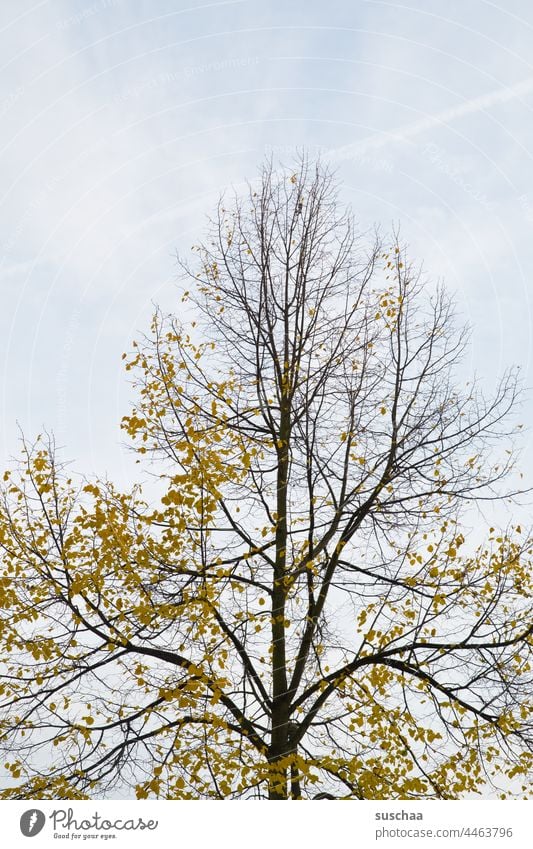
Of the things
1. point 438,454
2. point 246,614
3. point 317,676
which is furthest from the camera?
point 438,454

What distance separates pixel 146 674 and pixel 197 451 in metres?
2.47

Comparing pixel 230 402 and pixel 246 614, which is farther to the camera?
pixel 230 402

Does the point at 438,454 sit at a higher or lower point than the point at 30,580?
higher

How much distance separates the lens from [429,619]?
7.21 meters

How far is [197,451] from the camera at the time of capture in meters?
7.36

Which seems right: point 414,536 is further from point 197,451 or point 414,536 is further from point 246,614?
point 197,451

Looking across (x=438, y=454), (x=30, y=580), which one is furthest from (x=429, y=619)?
(x=30, y=580)

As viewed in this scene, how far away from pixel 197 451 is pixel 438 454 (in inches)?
Result: 134

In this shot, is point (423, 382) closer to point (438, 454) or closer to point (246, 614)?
point (438, 454)

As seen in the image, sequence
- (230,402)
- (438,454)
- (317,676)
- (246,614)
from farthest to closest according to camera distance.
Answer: (230,402), (438,454), (317,676), (246,614)
